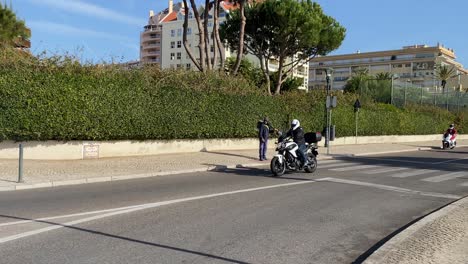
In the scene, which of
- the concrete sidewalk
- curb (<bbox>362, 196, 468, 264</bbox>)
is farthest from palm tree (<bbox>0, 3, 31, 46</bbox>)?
curb (<bbox>362, 196, 468, 264</bbox>)

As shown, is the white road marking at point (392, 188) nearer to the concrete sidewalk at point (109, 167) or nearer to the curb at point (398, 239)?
the curb at point (398, 239)

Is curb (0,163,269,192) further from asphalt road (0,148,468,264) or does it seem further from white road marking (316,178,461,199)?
→ white road marking (316,178,461,199)

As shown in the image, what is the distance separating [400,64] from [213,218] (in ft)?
404

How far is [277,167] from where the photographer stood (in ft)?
43.9

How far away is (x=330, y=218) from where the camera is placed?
7.78m

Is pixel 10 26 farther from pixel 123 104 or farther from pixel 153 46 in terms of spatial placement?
pixel 153 46

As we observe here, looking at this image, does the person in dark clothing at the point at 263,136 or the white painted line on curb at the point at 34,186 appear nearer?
the white painted line on curb at the point at 34,186

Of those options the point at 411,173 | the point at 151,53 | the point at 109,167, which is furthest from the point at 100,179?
the point at 151,53

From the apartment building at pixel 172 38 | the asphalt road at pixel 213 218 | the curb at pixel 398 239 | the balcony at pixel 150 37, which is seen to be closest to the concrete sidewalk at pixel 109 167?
the asphalt road at pixel 213 218

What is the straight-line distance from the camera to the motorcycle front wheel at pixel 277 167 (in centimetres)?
1327

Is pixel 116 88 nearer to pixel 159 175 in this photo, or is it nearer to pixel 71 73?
pixel 71 73

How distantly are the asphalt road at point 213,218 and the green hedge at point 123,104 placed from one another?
478 cm

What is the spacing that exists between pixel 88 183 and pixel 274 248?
7317 millimetres

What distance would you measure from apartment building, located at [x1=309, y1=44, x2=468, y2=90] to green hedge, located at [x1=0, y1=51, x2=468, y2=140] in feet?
282
